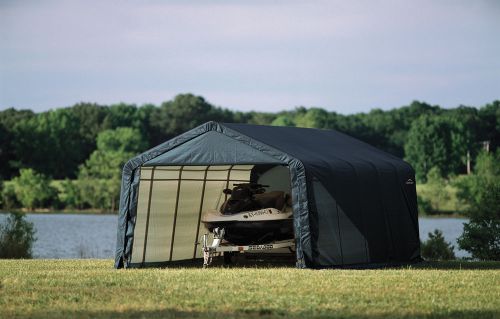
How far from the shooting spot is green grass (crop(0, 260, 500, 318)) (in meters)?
14.4

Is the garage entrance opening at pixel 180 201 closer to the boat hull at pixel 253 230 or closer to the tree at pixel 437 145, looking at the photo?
the boat hull at pixel 253 230

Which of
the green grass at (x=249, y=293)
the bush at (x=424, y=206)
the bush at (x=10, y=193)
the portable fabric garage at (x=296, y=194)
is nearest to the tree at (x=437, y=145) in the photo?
the bush at (x=424, y=206)

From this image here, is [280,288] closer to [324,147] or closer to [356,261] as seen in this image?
[356,261]

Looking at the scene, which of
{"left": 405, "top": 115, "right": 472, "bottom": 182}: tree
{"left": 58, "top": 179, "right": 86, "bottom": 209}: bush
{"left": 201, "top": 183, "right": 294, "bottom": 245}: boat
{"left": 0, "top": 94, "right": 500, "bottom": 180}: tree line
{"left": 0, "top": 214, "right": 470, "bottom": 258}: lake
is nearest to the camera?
{"left": 201, "top": 183, "right": 294, "bottom": 245}: boat

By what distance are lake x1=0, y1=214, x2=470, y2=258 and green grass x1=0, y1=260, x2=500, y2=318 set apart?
15241 millimetres

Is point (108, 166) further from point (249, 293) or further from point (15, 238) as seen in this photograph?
point (249, 293)

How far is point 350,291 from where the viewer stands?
16.5 meters

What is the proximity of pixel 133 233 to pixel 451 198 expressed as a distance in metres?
62.7

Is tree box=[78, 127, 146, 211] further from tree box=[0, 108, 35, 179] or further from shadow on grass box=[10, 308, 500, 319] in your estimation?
shadow on grass box=[10, 308, 500, 319]

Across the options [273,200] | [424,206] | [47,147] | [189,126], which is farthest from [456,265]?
[189,126]

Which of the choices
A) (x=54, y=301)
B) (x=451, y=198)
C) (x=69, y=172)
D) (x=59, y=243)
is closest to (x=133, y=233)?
(x=54, y=301)

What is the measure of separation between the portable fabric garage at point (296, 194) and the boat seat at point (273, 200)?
34.6 inches

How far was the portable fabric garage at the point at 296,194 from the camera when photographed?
20625mm

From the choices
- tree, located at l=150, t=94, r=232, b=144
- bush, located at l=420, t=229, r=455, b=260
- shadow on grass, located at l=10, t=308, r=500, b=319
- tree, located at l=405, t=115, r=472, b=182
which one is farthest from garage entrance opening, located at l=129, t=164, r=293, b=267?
tree, located at l=150, t=94, r=232, b=144
